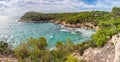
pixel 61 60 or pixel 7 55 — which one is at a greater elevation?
pixel 61 60

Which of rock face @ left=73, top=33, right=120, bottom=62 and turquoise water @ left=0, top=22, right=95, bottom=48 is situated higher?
rock face @ left=73, top=33, right=120, bottom=62

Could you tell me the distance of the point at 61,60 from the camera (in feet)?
148

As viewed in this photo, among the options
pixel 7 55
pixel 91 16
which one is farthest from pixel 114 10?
pixel 7 55

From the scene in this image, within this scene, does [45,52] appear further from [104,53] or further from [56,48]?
[104,53]

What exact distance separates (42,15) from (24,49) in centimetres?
12929

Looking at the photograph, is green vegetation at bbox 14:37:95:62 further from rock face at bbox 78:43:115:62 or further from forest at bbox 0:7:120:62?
rock face at bbox 78:43:115:62

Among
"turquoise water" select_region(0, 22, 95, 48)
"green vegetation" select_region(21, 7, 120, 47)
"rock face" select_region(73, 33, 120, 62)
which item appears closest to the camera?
"rock face" select_region(73, 33, 120, 62)

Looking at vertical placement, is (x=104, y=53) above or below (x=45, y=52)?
above

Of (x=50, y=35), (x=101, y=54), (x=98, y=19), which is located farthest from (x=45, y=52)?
(x=98, y=19)

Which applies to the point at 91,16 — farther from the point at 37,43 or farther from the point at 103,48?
the point at 103,48

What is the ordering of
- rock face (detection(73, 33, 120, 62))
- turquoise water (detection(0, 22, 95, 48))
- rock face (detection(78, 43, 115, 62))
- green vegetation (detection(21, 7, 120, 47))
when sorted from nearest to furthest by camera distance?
rock face (detection(73, 33, 120, 62)), rock face (detection(78, 43, 115, 62)), green vegetation (detection(21, 7, 120, 47)), turquoise water (detection(0, 22, 95, 48))

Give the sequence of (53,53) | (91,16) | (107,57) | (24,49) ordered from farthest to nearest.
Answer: (91,16), (24,49), (53,53), (107,57)

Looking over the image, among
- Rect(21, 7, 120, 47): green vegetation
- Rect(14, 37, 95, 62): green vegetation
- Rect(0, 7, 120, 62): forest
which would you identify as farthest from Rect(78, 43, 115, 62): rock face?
Rect(14, 37, 95, 62): green vegetation

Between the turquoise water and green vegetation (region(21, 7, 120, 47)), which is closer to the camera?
green vegetation (region(21, 7, 120, 47))
